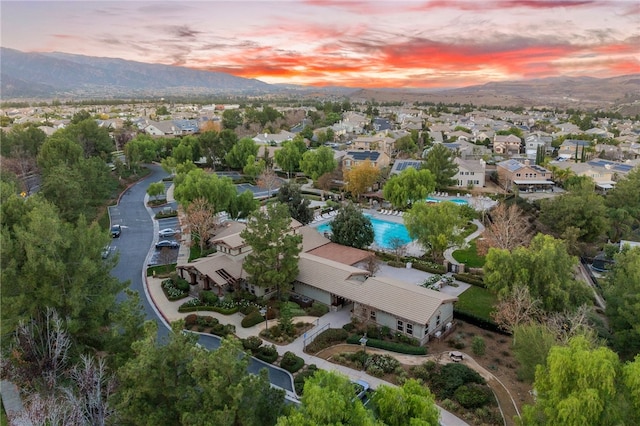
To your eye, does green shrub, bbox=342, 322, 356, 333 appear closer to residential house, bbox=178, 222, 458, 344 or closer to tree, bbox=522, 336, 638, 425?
residential house, bbox=178, 222, 458, 344

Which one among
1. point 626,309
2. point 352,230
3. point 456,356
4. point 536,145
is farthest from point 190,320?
point 536,145

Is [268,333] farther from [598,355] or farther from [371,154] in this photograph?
[371,154]

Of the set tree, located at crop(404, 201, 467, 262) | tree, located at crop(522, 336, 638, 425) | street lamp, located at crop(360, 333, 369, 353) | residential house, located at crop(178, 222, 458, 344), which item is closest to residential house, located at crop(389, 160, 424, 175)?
tree, located at crop(404, 201, 467, 262)

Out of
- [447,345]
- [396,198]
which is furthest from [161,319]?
[396,198]

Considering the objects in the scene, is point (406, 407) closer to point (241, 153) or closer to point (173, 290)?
point (173, 290)

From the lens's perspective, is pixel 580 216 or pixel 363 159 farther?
pixel 363 159

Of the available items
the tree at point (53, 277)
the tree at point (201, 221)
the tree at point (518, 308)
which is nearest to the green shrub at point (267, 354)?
the tree at point (53, 277)
